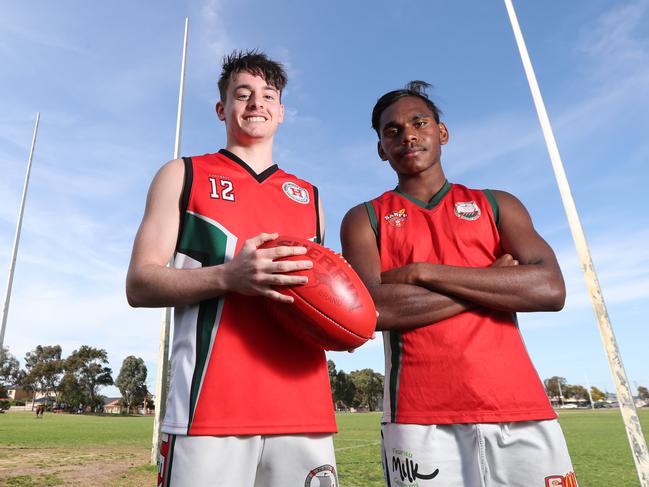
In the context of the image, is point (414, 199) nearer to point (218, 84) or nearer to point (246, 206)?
point (246, 206)

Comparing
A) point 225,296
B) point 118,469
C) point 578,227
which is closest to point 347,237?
point 225,296

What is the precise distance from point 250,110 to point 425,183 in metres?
1.07

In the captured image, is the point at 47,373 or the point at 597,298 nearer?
the point at 597,298

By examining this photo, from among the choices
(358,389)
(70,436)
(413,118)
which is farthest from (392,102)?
(358,389)

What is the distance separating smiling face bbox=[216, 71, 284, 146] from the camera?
2.56 metres

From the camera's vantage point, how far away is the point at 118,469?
8484 millimetres

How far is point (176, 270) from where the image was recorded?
77.1 inches

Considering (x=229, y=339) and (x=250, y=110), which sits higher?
(x=250, y=110)

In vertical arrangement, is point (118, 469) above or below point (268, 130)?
below

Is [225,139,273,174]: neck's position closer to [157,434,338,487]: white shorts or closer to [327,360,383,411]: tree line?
[157,434,338,487]: white shorts

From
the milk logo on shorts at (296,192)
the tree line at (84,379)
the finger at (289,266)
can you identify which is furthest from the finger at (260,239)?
the tree line at (84,379)

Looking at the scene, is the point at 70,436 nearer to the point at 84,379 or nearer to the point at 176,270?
the point at 176,270

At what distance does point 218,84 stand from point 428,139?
1.27 meters

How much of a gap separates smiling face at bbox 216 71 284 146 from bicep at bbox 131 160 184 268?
1.31 feet
